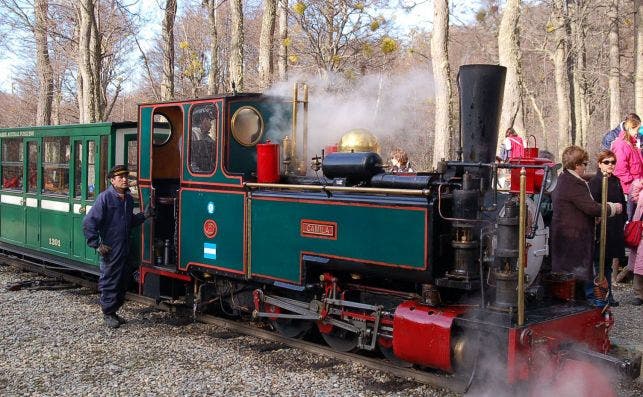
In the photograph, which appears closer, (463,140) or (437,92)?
(463,140)

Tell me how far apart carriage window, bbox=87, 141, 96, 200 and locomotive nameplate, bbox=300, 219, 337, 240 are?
4012mm

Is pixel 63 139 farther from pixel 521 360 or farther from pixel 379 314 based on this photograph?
pixel 521 360

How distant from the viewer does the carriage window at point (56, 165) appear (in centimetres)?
890

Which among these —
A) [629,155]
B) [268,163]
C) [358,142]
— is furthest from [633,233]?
[268,163]

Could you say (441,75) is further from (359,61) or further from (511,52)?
(359,61)

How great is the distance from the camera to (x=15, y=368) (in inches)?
214

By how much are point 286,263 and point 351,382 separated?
1175mm

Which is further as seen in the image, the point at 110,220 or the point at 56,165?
the point at 56,165

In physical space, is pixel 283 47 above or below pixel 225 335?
above

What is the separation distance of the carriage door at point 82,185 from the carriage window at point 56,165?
0.26 meters

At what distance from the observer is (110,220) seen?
22.8ft

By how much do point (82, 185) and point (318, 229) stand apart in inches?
174

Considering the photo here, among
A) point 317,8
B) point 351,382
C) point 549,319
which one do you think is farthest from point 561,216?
point 317,8

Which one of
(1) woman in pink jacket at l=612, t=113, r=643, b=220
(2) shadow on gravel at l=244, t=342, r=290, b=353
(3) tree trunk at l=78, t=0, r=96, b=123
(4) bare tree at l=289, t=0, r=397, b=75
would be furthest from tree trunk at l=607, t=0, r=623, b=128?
(2) shadow on gravel at l=244, t=342, r=290, b=353
